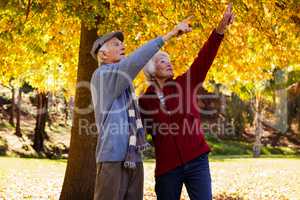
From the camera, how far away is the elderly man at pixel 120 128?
3.79 meters

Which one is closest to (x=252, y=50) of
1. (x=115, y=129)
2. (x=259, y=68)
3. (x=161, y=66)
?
(x=259, y=68)

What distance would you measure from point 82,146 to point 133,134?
4.65m

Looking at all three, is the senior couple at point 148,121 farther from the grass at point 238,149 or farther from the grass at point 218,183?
the grass at point 238,149

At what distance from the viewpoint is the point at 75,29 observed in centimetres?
1025

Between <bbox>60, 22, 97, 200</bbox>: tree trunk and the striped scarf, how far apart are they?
14.6ft

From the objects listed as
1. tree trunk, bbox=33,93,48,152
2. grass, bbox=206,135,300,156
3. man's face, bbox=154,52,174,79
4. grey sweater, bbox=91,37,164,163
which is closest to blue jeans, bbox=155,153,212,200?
grey sweater, bbox=91,37,164,163

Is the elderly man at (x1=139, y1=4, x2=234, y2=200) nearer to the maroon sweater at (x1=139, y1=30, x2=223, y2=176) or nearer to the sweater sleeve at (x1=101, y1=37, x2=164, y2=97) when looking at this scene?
the maroon sweater at (x1=139, y1=30, x2=223, y2=176)

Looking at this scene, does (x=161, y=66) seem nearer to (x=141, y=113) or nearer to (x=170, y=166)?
(x=141, y=113)

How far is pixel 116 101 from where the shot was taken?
3.90 meters

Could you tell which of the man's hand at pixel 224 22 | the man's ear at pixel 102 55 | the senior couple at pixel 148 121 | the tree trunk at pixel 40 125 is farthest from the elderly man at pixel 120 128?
the tree trunk at pixel 40 125

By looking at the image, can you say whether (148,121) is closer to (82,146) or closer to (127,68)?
(127,68)

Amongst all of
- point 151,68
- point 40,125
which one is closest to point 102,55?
point 151,68

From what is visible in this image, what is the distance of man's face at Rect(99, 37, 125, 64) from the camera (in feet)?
13.4

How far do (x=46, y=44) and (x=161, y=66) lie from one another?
21.6 ft
